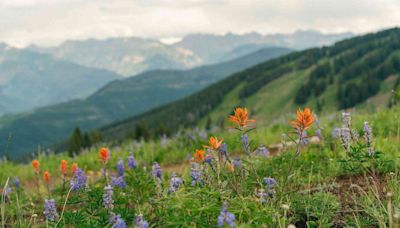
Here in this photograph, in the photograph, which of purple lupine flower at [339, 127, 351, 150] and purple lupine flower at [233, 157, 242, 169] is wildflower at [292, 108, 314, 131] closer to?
purple lupine flower at [233, 157, 242, 169]

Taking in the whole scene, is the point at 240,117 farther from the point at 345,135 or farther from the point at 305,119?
the point at 345,135

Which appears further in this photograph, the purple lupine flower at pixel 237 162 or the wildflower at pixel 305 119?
the purple lupine flower at pixel 237 162

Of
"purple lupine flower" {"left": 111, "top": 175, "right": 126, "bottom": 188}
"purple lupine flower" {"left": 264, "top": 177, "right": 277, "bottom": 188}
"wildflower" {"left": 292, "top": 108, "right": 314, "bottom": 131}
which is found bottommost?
"purple lupine flower" {"left": 111, "top": 175, "right": 126, "bottom": 188}

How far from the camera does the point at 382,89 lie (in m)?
154

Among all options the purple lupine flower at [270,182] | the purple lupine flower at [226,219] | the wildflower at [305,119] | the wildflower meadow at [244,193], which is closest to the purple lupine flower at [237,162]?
the wildflower meadow at [244,193]

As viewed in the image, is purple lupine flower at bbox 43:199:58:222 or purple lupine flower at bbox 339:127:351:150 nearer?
purple lupine flower at bbox 43:199:58:222

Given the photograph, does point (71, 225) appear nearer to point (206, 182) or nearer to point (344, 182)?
point (206, 182)

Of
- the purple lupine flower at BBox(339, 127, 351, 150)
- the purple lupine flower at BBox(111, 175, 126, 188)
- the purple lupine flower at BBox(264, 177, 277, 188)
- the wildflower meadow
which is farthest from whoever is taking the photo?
the purple lupine flower at BBox(111, 175, 126, 188)

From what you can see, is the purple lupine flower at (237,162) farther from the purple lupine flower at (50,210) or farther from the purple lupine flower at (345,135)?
the purple lupine flower at (50,210)

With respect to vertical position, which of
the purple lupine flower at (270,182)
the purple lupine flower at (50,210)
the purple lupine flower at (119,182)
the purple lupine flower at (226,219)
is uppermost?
the purple lupine flower at (226,219)

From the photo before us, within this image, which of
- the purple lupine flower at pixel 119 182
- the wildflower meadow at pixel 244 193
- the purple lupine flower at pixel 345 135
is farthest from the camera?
the purple lupine flower at pixel 119 182

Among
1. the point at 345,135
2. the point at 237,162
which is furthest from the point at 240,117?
the point at 345,135

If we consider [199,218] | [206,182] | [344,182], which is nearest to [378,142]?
[344,182]

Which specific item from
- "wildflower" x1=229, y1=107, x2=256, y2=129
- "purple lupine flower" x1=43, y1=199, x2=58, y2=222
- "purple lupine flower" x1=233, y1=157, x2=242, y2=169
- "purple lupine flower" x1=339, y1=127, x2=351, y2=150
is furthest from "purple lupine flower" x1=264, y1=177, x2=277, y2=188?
"purple lupine flower" x1=43, y1=199, x2=58, y2=222
